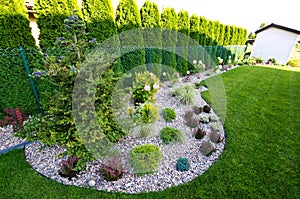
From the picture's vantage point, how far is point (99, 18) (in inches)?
160

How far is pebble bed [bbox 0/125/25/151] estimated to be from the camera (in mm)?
2661

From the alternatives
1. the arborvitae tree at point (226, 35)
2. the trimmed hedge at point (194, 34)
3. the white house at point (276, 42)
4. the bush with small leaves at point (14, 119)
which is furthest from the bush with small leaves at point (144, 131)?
the white house at point (276, 42)

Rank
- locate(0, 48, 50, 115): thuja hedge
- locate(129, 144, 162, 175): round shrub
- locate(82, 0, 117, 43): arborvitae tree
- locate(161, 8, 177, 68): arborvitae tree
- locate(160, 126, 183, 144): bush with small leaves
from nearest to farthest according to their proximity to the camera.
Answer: locate(129, 144, 162, 175): round shrub
locate(160, 126, 183, 144): bush with small leaves
locate(0, 48, 50, 115): thuja hedge
locate(82, 0, 117, 43): arborvitae tree
locate(161, 8, 177, 68): arborvitae tree

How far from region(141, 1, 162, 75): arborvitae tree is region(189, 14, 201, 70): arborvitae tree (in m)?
2.22

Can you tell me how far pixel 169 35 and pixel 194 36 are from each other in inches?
91.8

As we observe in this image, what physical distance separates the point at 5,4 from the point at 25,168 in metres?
3.16

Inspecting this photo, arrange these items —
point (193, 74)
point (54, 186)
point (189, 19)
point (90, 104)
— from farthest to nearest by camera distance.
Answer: point (193, 74)
point (189, 19)
point (90, 104)
point (54, 186)

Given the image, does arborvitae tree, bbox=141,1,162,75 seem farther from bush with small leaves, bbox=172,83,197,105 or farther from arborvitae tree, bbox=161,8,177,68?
bush with small leaves, bbox=172,83,197,105

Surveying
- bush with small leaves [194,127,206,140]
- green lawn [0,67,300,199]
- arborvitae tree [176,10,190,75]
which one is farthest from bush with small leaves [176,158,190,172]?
arborvitae tree [176,10,190,75]

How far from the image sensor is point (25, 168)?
222 cm

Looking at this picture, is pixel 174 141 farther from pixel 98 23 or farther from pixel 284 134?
pixel 98 23

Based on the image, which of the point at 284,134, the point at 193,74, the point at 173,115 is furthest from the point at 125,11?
the point at 284,134

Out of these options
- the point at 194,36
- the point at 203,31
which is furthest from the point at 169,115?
the point at 203,31

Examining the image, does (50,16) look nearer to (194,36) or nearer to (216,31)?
(194,36)
